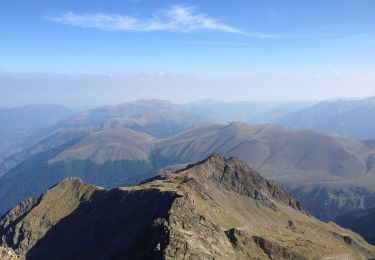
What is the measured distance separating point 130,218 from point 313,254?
80595mm

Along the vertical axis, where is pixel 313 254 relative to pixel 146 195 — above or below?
below

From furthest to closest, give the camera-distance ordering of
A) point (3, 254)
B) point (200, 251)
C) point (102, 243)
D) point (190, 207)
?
1. point (102, 243)
2. point (190, 207)
3. point (200, 251)
4. point (3, 254)

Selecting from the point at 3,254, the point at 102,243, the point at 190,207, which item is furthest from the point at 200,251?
the point at 102,243

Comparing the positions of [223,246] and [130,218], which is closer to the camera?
[223,246]

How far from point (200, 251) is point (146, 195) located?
227 feet

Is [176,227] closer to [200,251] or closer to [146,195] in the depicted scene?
[200,251]

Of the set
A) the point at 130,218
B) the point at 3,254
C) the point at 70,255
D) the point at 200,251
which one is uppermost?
the point at 3,254

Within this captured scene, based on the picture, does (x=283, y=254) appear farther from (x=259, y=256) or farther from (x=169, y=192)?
(x=169, y=192)

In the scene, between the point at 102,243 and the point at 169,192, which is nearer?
the point at 169,192

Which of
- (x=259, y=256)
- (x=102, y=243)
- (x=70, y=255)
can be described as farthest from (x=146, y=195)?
(x=259, y=256)

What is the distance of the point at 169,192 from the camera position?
7018 inches

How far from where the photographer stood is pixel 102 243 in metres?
190

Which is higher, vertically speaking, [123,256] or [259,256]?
[123,256]

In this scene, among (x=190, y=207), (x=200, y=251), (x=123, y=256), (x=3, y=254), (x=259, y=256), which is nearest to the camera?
(x=3, y=254)
